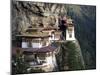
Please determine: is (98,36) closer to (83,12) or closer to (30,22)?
(83,12)

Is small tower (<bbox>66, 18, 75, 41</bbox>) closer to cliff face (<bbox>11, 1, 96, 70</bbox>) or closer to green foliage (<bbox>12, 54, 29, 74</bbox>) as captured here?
cliff face (<bbox>11, 1, 96, 70</bbox>)

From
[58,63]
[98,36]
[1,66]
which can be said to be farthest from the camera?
[98,36]

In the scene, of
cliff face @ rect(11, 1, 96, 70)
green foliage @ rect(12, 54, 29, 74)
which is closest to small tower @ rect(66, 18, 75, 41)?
cliff face @ rect(11, 1, 96, 70)

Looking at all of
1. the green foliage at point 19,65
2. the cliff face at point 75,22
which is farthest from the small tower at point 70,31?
the green foliage at point 19,65

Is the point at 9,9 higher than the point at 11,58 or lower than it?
higher

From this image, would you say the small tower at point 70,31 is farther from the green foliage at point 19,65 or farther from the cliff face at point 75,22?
the green foliage at point 19,65

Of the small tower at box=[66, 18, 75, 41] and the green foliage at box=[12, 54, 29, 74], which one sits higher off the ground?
the small tower at box=[66, 18, 75, 41]

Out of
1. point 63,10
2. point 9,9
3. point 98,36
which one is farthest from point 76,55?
point 9,9

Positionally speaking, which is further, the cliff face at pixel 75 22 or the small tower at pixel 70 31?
the small tower at pixel 70 31
